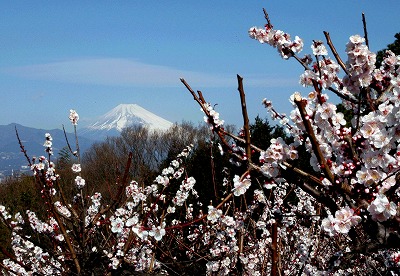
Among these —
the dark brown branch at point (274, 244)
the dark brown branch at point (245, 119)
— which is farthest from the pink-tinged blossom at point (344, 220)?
the dark brown branch at point (245, 119)

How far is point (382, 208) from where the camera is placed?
1.76m

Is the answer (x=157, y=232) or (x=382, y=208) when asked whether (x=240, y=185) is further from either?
(x=157, y=232)

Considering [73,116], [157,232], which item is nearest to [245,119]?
[157,232]

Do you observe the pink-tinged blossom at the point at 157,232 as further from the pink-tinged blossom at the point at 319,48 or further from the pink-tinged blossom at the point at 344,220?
the pink-tinged blossom at the point at 319,48

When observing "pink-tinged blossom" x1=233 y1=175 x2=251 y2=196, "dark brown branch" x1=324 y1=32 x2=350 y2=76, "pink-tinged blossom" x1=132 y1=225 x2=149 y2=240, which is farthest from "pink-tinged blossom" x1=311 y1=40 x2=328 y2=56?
"pink-tinged blossom" x1=132 y1=225 x2=149 y2=240

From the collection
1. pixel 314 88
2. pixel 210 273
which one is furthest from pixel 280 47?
pixel 210 273

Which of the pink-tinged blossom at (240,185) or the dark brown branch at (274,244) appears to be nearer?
the dark brown branch at (274,244)

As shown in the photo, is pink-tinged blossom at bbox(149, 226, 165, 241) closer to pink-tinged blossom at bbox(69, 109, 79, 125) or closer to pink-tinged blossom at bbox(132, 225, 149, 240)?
pink-tinged blossom at bbox(132, 225, 149, 240)

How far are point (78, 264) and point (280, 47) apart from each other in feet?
9.72

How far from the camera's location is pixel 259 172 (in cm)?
219

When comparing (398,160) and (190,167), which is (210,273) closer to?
(398,160)

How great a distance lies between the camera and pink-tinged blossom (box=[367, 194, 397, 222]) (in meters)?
1.77

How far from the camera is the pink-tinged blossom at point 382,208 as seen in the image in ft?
5.80

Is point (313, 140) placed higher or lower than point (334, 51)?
lower
